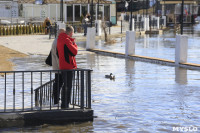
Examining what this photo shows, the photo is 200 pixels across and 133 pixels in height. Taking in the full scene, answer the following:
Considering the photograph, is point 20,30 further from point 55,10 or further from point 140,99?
point 140,99

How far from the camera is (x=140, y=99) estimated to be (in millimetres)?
13852

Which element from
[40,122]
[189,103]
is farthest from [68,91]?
[189,103]

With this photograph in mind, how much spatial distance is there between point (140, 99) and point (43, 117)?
3566mm

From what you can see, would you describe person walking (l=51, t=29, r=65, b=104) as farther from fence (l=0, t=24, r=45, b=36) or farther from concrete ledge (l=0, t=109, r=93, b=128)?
fence (l=0, t=24, r=45, b=36)

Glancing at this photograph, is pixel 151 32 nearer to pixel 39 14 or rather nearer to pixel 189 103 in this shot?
pixel 39 14

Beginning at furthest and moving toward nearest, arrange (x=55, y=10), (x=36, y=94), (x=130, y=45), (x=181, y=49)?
(x=55, y=10) → (x=130, y=45) → (x=181, y=49) → (x=36, y=94)

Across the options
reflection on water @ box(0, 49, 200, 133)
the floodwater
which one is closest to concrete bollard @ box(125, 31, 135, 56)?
the floodwater

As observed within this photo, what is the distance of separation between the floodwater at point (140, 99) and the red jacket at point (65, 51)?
1.21 m

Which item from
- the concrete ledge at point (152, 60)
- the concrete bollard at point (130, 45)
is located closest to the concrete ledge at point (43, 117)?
the concrete ledge at point (152, 60)

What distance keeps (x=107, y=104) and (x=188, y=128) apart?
9.96 ft

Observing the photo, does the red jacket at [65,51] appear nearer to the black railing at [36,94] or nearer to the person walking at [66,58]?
the person walking at [66,58]

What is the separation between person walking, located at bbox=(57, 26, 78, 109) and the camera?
11327 mm

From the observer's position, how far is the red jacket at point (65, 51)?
447 inches

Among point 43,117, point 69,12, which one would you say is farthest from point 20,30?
point 43,117
